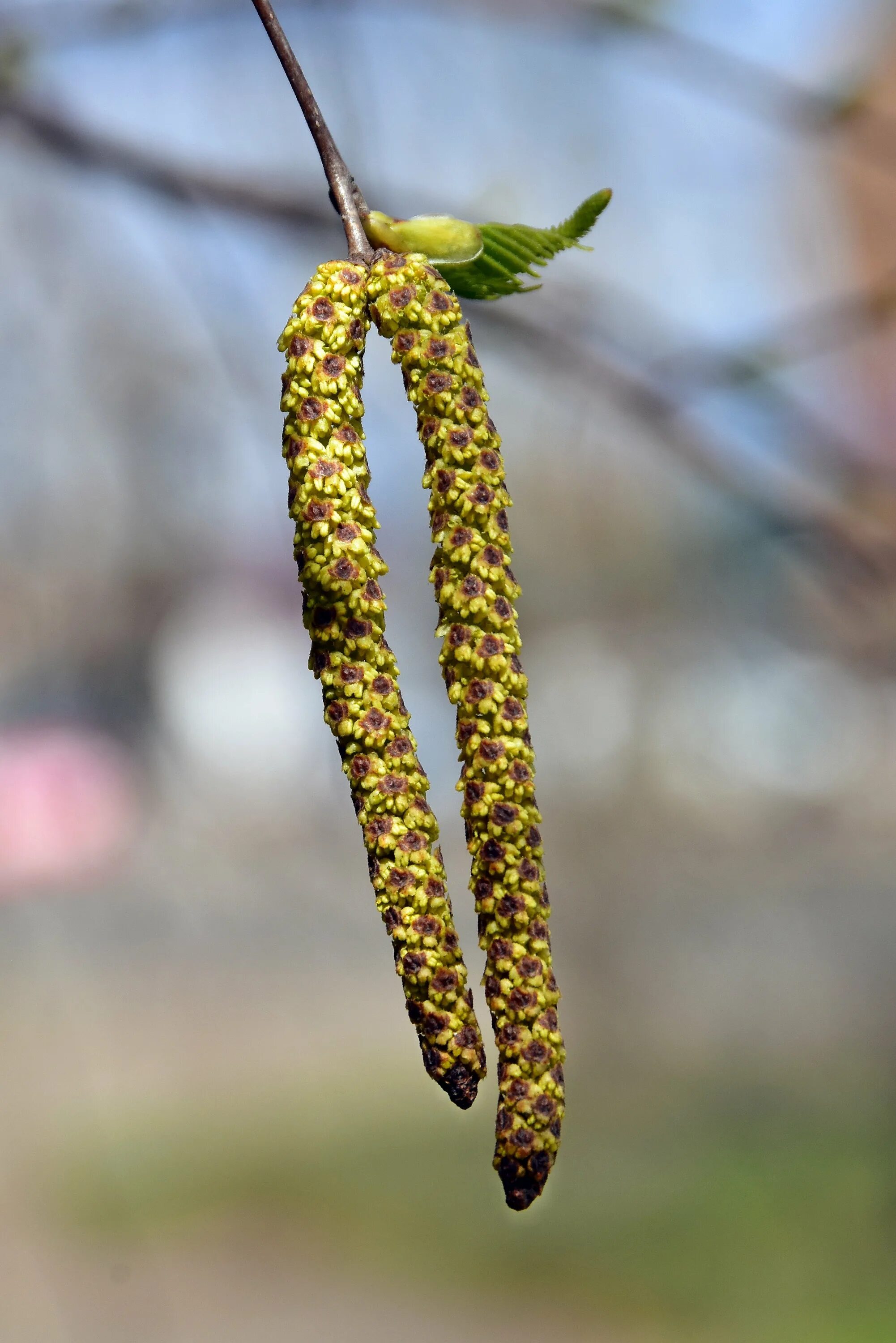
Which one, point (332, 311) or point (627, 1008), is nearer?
point (332, 311)

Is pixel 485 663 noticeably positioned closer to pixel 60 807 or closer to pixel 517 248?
pixel 517 248

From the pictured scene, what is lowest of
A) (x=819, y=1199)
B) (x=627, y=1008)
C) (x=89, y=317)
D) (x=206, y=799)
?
(x=819, y=1199)

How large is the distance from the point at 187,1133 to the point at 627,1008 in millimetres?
1800

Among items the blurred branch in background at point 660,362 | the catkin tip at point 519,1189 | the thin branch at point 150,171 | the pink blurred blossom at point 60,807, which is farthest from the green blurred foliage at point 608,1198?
the catkin tip at point 519,1189

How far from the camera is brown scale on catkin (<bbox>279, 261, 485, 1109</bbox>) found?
318 millimetres

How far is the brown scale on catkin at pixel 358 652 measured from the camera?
1.04 feet

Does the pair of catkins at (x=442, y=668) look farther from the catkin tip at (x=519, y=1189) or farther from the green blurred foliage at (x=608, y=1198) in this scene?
the green blurred foliage at (x=608, y=1198)

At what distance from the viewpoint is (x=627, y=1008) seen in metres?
2.96

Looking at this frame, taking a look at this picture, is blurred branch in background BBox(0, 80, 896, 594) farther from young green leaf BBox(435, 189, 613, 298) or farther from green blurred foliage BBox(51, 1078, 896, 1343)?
green blurred foliage BBox(51, 1078, 896, 1343)

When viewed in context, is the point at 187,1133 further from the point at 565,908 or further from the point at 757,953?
the point at 757,953

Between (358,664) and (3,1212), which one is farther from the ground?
(358,664)

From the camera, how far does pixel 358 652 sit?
33 centimetres

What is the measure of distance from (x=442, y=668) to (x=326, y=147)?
142mm

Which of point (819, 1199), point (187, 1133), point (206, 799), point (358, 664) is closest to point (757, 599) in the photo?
→ point (206, 799)
